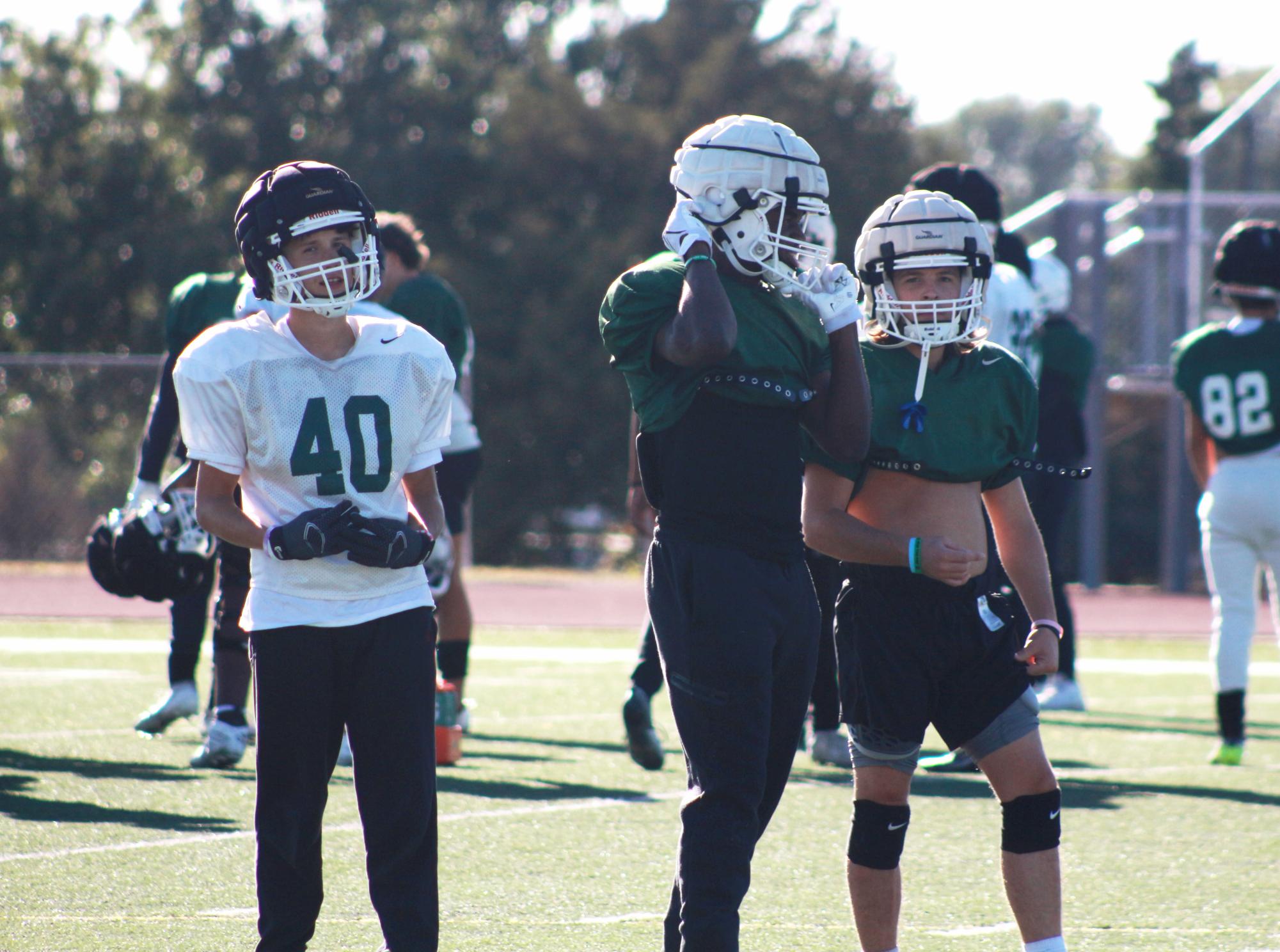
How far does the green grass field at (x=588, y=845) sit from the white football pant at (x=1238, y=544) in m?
0.45

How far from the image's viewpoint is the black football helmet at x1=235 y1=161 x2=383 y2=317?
3.46 m

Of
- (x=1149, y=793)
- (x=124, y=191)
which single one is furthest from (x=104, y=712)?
(x=124, y=191)

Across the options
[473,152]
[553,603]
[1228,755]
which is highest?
[473,152]

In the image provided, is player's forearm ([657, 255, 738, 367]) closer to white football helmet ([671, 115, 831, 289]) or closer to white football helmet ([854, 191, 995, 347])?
white football helmet ([671, 115, 831, 289])

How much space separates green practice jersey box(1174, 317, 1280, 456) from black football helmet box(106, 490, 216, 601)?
366cm

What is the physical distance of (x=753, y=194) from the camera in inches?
137

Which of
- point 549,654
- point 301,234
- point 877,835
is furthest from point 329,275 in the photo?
point 549,654

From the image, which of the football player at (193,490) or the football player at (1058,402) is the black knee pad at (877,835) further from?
the football player at (1058,402)

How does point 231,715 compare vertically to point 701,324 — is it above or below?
below

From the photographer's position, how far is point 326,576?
3428mm

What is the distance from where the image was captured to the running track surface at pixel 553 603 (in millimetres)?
13422

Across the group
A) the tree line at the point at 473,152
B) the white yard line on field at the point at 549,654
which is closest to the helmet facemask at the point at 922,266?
the white yard line on field at the point at 549,654

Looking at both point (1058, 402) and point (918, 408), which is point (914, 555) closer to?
point (918, 408)

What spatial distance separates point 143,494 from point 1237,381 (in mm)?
4032
